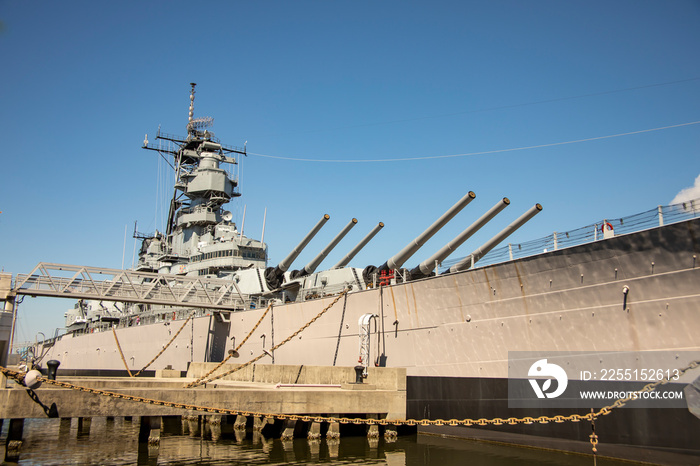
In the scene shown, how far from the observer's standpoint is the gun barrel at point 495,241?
41.9 feet

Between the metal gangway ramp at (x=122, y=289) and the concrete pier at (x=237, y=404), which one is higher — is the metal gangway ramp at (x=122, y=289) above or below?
above

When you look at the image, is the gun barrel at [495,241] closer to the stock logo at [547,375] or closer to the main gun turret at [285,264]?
the stock logo at [547,375]

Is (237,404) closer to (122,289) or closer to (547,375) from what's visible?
(547,375)

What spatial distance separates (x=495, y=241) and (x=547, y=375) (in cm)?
383

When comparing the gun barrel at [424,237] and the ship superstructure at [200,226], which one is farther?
the ship superstructure at [200,226]

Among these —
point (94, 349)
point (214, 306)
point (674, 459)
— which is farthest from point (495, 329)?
point (94, 349)

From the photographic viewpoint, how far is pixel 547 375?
11305 millimetres

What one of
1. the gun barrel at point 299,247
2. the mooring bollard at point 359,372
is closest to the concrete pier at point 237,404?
the mooring bollard at point 359,372

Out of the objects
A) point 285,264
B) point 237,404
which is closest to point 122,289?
point 285,264

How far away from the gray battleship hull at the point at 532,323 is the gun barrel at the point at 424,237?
3.76 feet

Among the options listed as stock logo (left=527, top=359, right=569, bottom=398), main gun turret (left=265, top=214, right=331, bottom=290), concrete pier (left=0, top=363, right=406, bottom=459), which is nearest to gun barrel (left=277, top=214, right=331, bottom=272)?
main gun turret (left=265, top=214, right=331, bottom=290)

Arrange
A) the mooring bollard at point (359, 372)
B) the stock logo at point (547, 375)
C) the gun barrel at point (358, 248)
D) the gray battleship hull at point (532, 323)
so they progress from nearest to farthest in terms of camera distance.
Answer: the gray battleship hull at point (532, 323)
the stock logo at point (547, 375)
the mooring bollard at point (359, 372)
the gun barrel at point (358, 248)

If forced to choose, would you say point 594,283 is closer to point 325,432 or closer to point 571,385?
point 571,385

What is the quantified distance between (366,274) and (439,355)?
5.40 m
